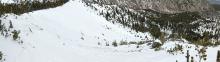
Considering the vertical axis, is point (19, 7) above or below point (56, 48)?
above

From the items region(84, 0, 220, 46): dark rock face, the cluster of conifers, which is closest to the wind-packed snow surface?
the cluster of conifers

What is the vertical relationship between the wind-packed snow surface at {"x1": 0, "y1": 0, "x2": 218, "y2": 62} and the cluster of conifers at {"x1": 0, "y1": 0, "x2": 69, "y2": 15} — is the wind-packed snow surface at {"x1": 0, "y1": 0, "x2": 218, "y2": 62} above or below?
below

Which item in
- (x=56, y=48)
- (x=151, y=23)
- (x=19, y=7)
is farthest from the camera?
(x=151, y=23)

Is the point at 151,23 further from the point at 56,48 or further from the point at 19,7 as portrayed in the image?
the point at 56,48

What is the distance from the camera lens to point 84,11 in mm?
47938

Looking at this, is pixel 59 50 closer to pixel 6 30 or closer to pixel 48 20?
pixel 6 30

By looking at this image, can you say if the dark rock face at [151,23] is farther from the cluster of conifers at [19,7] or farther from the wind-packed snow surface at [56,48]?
the cluster of conifers at [19,7]

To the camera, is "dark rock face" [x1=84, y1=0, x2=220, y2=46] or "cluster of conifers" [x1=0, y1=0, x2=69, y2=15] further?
"dark rock face" [x1=84, y1=0, x2=220, y2=46]

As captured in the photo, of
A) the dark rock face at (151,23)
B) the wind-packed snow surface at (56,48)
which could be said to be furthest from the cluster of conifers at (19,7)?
the dark rock face at (151,23)

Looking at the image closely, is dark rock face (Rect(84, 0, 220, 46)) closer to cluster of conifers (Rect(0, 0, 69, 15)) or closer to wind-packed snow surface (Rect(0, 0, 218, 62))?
wind-packed snow surface (Rect(0, 0, 218, 62))

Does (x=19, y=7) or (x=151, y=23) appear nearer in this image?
(x=19, y=7)

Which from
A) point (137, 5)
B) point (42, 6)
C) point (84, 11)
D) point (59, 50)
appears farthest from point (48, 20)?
point (137, 5)

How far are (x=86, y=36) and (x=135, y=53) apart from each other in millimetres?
10477

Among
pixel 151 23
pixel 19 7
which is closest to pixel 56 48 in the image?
pixel 19 7
